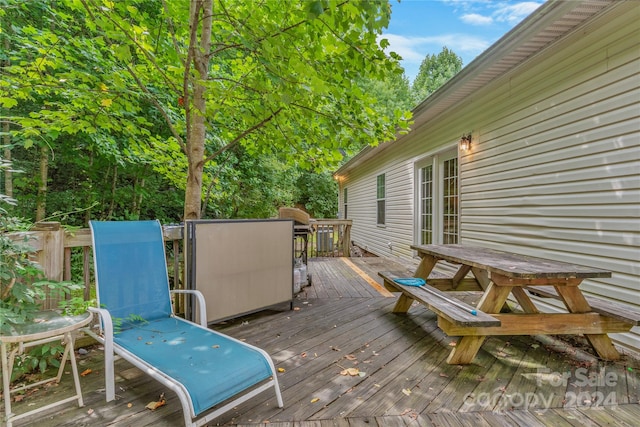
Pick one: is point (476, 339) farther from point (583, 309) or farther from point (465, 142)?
point (465, 142)

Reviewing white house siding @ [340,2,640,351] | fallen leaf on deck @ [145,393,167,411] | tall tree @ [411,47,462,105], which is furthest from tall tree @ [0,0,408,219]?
tall tree @ [411,47,462,105]

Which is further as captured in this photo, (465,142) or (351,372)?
(465,142)

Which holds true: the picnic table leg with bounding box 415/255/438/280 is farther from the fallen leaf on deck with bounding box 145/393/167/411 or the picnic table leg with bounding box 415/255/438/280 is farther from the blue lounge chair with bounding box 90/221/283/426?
the fallen leaf on deck with bounding box 145/393/167/411

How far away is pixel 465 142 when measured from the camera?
499 cm

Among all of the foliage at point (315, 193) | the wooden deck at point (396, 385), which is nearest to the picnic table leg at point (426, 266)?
the wooden deck at point (396, 385)

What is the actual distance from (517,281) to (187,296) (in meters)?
2.79

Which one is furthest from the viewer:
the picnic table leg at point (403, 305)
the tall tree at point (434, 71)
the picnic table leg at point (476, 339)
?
the tall tree at point (434, 71)

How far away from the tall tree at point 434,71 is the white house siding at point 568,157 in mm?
22497

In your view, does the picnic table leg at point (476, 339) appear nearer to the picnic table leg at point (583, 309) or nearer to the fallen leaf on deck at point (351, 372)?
the picnic table leg at point (583, 309)

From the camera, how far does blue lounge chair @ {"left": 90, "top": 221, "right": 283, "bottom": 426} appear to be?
62.8 inches

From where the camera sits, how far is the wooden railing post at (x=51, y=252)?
2.23 m

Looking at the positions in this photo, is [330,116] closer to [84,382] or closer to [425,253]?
[425,253]

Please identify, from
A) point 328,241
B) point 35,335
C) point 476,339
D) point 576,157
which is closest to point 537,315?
point 476,339

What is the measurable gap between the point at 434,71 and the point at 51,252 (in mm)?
29634
